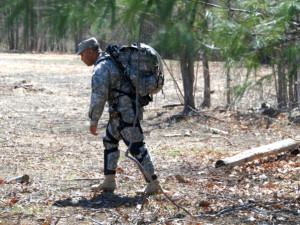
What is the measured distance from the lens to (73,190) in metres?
6.51

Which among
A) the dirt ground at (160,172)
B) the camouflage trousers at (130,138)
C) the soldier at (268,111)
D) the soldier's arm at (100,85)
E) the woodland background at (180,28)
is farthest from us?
the soldier at (268,111)

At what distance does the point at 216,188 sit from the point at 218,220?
1300 millimetres

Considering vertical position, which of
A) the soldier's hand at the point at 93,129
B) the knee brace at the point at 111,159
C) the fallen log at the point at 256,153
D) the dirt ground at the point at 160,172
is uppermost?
the soldier's hand at the point at 93,129

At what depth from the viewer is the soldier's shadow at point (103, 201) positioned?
5.90 m

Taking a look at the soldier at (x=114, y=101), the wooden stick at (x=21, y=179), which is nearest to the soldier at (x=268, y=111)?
the soldier at (x=114, y=101)

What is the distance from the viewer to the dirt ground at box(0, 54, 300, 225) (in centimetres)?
557

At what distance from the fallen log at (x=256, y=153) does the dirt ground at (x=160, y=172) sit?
126mm

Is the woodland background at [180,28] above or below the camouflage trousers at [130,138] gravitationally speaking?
above

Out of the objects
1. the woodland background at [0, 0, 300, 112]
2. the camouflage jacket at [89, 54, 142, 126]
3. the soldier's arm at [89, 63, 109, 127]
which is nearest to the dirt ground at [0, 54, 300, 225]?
the camouflage jacket at [89, 54, 142, 126]

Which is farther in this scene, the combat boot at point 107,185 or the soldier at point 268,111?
the soldier at point 268,111

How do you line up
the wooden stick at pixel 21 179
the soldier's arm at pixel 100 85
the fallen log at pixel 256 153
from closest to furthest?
the soldier's arm at pixel 100 85 < the wooden stick at pixel 21 179 < the fallen log at pixel 256 153

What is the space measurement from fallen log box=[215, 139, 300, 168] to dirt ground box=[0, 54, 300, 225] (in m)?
0.13

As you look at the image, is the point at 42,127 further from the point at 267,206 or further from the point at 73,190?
the point at 267,206

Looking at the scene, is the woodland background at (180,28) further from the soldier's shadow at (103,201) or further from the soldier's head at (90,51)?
the soldier's shadow at (103,201)
